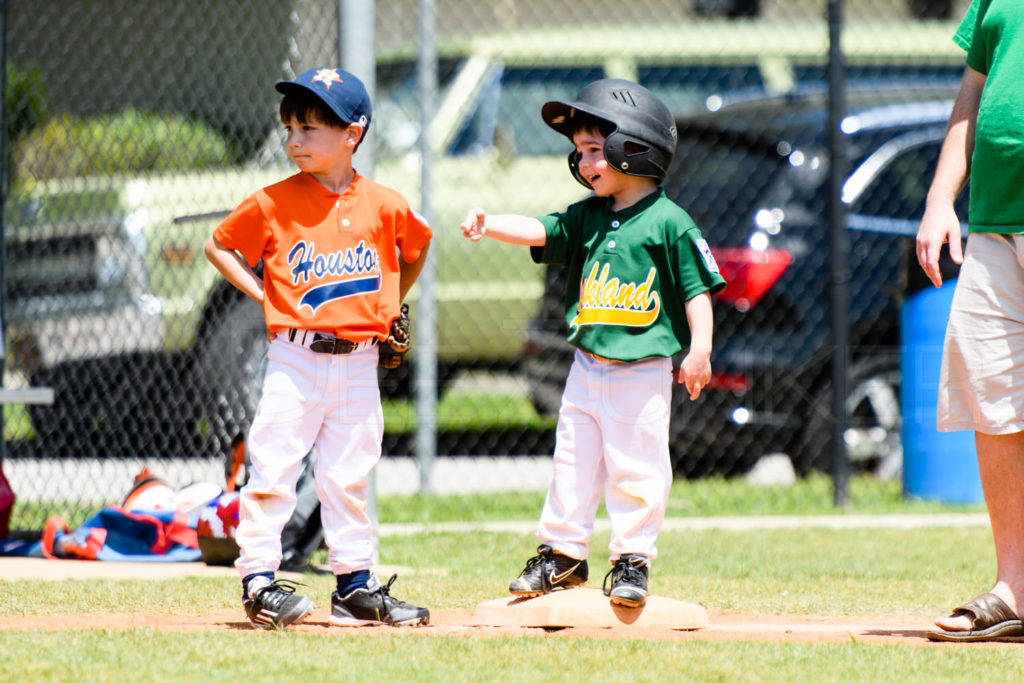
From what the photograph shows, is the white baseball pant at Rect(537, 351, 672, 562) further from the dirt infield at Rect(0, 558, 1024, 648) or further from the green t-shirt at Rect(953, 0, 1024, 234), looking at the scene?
the green t-shirt at Rect(953, 0, 1024, 234)

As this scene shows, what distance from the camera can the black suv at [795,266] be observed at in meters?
6.96

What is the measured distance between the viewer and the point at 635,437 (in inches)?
147

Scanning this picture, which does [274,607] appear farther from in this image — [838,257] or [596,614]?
[838,257]

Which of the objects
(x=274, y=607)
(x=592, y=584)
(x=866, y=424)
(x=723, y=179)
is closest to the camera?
Answer: (x=274, y=607)

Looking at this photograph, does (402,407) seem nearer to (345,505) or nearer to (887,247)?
(887,247)

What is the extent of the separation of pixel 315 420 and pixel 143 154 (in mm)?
3748

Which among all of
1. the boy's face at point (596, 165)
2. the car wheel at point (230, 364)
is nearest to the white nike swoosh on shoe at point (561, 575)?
the boy's face at point (596, 165)

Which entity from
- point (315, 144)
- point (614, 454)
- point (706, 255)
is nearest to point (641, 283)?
point (706, 255)

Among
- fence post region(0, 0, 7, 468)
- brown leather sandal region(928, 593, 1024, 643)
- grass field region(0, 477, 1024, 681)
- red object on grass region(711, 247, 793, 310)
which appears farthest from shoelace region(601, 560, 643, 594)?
red object on grass region(711, 247, 793, 310)

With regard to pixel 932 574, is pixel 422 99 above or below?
above

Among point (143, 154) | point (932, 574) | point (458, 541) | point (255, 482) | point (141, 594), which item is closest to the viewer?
point (255, 482)

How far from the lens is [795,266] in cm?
701

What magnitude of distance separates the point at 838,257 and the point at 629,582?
3490mm

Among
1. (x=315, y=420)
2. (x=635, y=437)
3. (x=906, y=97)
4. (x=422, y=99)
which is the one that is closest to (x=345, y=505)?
(x=315, y=420)
